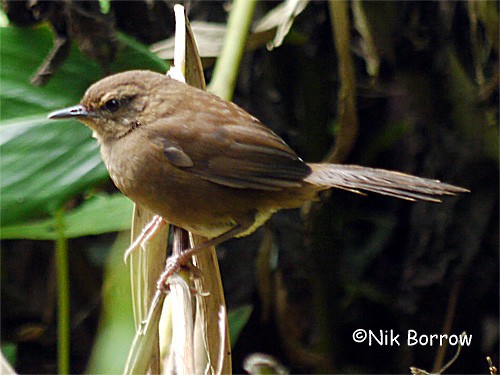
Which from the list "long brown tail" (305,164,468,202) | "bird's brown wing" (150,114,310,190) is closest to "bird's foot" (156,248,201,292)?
"bird's brown wing" (150,114,310,190)

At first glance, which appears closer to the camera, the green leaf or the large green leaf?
the large green leaf

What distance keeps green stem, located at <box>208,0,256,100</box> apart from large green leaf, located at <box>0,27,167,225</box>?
35cm

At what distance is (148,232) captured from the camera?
226 cm

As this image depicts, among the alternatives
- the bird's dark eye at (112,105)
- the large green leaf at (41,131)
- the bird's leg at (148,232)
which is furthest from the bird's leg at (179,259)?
the large green leaf at (41,131)

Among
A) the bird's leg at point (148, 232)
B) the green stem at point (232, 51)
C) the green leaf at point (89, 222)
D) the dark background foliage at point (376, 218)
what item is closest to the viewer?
the bird's leg at point (148, 232)

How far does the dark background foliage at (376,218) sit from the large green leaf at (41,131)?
1.49 ft

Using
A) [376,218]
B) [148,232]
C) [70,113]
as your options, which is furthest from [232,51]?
[376,218]

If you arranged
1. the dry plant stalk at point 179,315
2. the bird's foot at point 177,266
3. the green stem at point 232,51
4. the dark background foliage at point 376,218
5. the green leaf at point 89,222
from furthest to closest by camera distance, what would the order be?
the dark background foliage at point 376,218 < the green leaf at point 89,222 < the green stem at point 232,51 < the bird's foot at point 177,266 < the dry plant stalk at point 179,315

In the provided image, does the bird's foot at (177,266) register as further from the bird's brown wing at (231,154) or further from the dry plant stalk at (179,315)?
the bird's brown wing at (231,154)

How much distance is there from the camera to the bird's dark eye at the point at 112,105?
7.50 ft

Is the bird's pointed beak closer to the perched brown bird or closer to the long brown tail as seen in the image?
the perched brown bird

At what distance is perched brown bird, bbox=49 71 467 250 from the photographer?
2203 mm

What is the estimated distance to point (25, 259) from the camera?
414 centimetres

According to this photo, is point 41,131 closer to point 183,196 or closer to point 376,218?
point 183,196
